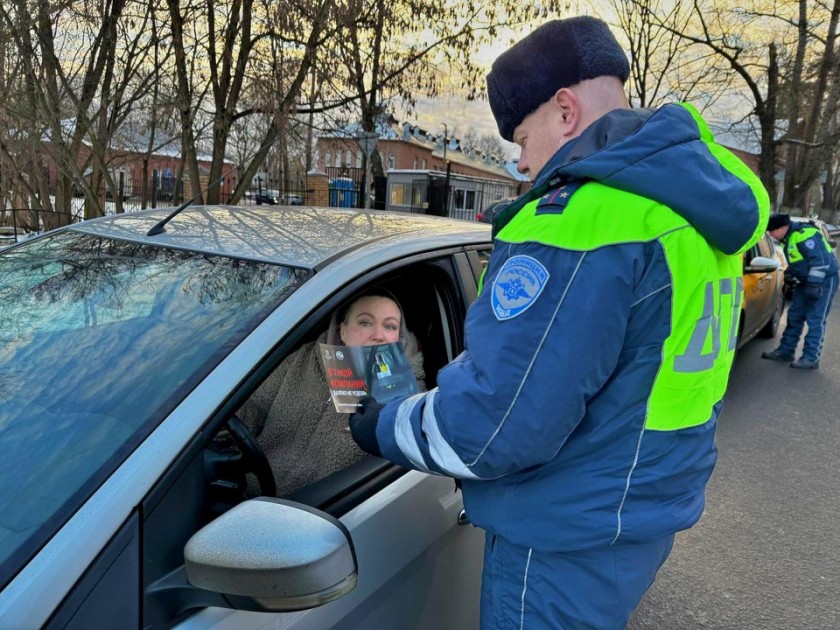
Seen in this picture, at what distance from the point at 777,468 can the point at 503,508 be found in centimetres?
384

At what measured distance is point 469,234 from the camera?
7.09ft

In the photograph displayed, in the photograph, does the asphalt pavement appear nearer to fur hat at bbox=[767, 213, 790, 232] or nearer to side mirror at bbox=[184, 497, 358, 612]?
side mirror at bbox=[184, 497, 358, 612]

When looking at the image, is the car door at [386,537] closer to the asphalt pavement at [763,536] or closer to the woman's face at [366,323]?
the woman's face at [366,323]

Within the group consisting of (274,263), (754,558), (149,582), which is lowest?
(754,558)

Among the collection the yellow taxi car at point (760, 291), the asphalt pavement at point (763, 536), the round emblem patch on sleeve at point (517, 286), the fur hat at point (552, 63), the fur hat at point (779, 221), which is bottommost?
the asphalt pavement at point (763, 536)

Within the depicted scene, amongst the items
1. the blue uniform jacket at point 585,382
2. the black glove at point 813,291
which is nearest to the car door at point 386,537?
the blue uniform jacket at point 585,382

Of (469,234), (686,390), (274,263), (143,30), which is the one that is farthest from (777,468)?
(143,30)

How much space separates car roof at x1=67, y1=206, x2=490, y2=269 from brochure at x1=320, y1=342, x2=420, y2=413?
0.80 ft

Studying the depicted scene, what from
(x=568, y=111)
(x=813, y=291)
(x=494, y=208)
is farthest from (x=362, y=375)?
(x=813, y=291)

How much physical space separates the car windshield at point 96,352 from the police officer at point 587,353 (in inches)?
15.5

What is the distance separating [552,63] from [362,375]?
792mm

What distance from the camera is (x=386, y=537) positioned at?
145cm

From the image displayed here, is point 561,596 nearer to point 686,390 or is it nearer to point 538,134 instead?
point 686,390

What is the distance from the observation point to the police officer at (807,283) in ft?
22.5
